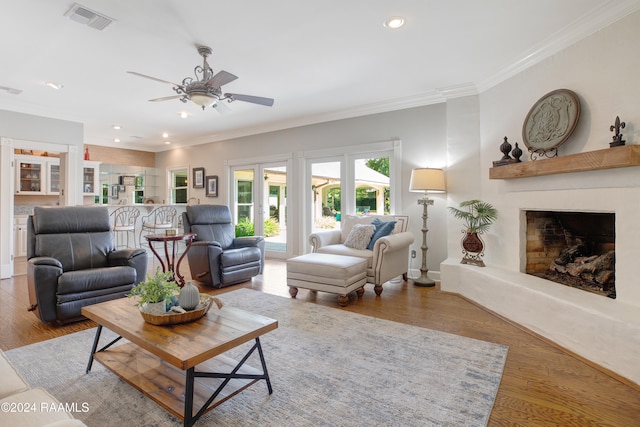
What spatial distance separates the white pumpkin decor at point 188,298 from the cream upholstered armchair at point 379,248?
231 centimetres

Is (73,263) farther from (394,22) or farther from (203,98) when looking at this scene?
(394,22)

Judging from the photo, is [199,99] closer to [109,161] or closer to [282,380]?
[282,380]

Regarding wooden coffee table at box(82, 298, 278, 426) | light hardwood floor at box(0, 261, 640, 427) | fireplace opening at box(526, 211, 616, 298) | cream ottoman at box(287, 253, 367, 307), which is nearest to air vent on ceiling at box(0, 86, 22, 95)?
light hardwood floor at box(0, 261, 640, 427)

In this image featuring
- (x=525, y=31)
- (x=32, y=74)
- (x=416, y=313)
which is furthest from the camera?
(x=32, y=74)

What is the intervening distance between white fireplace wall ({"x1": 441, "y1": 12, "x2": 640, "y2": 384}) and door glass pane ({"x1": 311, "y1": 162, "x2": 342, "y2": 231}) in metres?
2.42

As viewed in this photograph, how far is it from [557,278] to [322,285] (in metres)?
2.31

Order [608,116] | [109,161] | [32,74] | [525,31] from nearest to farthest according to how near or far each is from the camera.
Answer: [608,116], [525,31], [32,74], [109,161]

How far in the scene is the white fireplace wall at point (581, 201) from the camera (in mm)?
2293

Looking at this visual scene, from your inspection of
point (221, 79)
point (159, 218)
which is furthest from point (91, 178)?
point (221, 79)

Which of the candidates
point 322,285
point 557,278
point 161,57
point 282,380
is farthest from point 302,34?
point 557,278

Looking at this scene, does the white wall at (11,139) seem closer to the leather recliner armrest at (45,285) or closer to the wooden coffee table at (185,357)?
the leather recliner armrest at (45,285)

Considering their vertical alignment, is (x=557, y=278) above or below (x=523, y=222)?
below

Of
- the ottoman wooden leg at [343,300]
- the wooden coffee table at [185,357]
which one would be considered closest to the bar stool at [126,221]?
the wooden coffee table at [185,357]

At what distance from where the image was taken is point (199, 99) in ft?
10.1
